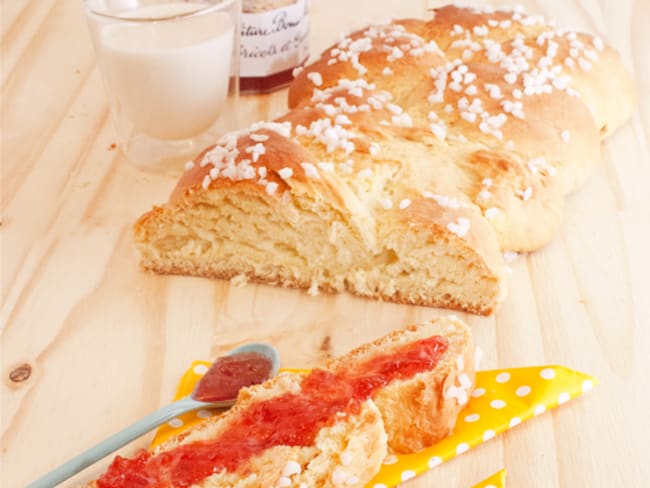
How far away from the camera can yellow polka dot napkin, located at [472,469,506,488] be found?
5.19ft

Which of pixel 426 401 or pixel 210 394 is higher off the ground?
pixel 426 401

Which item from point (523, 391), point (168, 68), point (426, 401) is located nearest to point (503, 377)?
point (523, 391)

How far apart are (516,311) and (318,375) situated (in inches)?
21.6

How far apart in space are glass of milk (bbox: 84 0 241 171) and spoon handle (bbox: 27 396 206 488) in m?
0.93

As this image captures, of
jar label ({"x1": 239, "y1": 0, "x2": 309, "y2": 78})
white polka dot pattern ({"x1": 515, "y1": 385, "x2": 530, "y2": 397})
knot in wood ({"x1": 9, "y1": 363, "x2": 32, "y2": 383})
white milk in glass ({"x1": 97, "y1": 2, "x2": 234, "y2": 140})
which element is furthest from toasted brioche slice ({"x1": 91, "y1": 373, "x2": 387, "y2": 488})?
jar label ({"x1": 239, "y1": 0, "x2": 309, "y2": 78})

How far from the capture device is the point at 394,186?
208cm

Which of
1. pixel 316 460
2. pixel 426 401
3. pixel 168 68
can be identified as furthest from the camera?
pixel 168 68

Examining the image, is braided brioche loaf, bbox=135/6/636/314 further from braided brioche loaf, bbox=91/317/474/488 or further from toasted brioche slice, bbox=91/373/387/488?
toasted brioche slice, bbox=91/373/387/488

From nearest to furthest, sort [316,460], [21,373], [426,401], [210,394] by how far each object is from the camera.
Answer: [316,460] < [426,401] < [210,394] < [21,373]

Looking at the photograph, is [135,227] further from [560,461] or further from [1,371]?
[560,461]

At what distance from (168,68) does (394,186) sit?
664mm

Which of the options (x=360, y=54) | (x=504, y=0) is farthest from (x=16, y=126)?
(x=504, y=0)

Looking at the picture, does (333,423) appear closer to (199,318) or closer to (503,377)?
(503,377)

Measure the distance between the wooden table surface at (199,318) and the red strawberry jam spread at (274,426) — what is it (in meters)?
0.18
